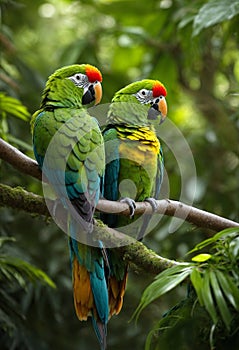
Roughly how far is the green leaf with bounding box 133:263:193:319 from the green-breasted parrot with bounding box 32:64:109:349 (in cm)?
32

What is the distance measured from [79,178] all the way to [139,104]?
1.42 ft

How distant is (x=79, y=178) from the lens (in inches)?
56.3

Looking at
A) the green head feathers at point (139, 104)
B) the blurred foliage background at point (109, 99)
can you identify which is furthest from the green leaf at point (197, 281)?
the blurred foliage background at point (109, 99)

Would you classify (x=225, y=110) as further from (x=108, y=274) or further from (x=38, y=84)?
(x=108, y=274)

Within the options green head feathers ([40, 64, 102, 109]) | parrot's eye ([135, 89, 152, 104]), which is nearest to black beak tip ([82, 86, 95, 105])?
green head feathers ([40, 64, 102, 109])

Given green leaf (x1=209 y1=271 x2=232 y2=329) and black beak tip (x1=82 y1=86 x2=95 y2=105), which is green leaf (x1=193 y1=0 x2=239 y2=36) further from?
green leaf (x1=209 y1=271 x2=232 y2=329)

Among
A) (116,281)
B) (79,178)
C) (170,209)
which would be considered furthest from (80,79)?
(116,281)

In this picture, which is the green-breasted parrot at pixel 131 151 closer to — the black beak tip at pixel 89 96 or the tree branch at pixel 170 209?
the black beak tip at pixel 89 96

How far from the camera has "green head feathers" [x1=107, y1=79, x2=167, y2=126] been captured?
1733 mm

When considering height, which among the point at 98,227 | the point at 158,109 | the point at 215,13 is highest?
the point at 215,13

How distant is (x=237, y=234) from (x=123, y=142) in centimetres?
63

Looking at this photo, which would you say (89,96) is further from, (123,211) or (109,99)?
(109,99)

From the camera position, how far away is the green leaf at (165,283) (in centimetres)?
105

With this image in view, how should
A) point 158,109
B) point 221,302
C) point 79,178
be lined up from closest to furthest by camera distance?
point 221,302 < point 79,178 < point 158,109
